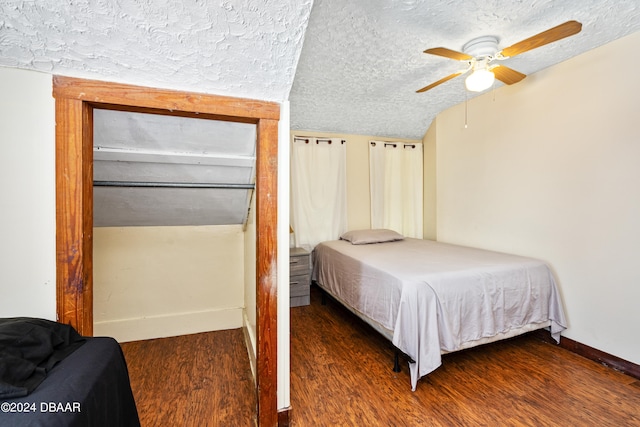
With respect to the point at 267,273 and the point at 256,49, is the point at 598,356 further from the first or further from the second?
the point at 256,49

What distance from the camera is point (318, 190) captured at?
12.4ft

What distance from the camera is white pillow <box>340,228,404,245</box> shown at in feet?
11.0

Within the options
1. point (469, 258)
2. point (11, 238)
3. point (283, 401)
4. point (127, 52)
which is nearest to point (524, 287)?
point (469, 258)

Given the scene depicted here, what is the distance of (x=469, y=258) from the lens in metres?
2.51

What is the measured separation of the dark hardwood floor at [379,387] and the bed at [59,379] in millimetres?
797

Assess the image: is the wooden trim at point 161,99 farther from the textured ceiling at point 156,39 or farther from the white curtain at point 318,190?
the white curtain at point 318,190

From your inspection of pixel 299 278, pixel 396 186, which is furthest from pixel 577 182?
pixel 299 278

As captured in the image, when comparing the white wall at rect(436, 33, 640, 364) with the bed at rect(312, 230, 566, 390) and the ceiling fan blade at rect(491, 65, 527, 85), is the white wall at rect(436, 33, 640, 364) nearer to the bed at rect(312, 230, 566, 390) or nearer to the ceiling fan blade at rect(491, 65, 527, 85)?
the bed at rect(312, 230, 566, 390)

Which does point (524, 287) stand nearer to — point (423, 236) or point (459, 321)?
point (459, 321)

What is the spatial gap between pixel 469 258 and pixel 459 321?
0.77 meters

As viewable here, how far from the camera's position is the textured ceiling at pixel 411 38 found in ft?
5.74

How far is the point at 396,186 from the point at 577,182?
208 cm

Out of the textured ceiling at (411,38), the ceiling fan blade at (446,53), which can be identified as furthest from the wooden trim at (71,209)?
the ceiling fan blade at (446,53)

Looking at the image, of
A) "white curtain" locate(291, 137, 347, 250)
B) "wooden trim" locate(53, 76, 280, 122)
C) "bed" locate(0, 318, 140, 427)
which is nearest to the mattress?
"bed" locate(0, 318, 140, 427)
